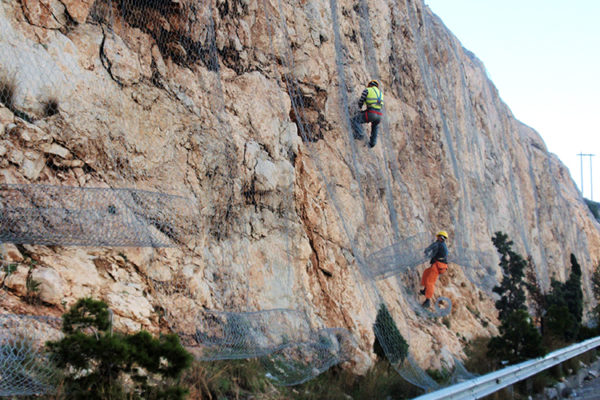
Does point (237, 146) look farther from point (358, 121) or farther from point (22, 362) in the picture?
point (22, 362)

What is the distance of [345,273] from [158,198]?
400 cm

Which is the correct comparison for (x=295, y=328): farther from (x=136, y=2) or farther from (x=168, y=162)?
(x=136, y=2)

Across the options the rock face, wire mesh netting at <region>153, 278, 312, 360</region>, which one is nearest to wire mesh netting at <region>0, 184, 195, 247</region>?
the rock face

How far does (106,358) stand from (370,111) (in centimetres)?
814

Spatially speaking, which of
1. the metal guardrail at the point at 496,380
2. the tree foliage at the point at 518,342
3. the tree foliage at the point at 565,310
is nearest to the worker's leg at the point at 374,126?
the tree foliage at the point at 518,342

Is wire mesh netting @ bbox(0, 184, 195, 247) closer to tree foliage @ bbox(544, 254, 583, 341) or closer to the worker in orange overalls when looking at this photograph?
the worker in orange overalls

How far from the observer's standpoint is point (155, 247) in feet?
22.8

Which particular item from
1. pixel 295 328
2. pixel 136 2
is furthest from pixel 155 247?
pixel 136 2

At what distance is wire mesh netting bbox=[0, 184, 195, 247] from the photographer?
5598 millimetres

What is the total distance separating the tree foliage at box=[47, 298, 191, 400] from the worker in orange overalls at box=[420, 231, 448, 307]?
6.36 metres

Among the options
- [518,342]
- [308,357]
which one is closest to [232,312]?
[308,357]

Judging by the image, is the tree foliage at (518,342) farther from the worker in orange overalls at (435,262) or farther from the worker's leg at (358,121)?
the worker's leg at (358,121)

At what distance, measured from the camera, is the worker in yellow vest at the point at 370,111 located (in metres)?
11.4

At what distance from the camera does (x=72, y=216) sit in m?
5.86
